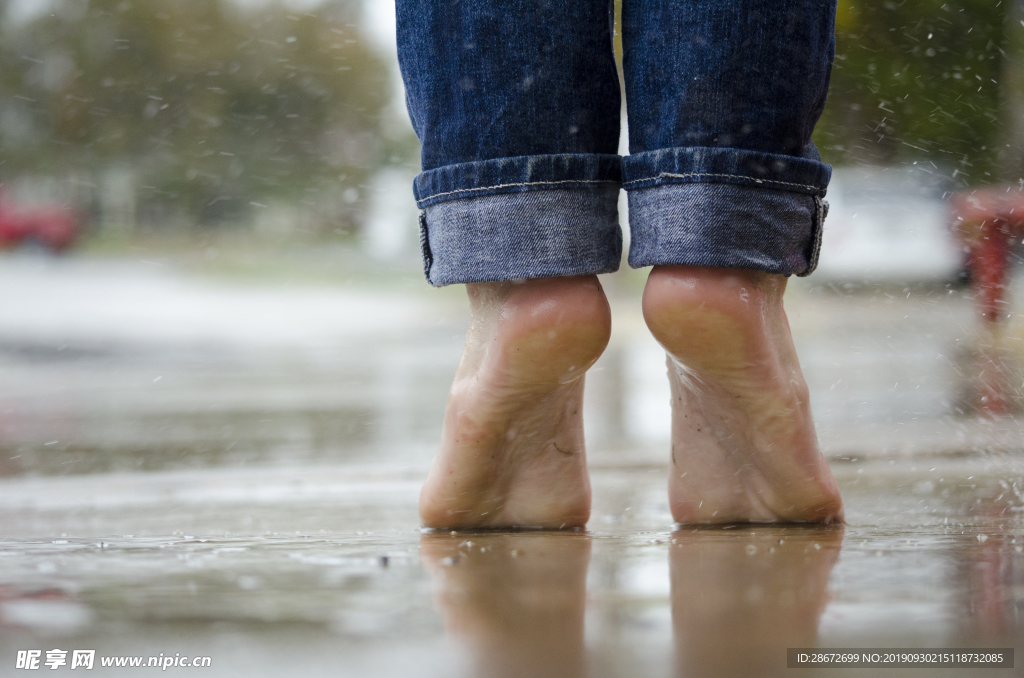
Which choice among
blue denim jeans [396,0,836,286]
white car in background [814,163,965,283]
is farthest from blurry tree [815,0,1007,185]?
blue denim jeans [396,0,836,286]

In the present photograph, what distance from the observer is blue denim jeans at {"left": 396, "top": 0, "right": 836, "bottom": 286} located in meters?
0.75

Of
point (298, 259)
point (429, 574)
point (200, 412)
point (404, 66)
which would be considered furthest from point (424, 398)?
point (298, 259)

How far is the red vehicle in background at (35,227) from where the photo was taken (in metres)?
8.98

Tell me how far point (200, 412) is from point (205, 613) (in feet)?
4.84

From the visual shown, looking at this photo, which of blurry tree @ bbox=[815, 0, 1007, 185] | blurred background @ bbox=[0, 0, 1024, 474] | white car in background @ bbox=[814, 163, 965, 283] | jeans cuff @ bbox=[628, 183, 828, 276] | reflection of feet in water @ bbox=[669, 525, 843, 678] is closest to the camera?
reflection of feet in water @ bbox=[669, 525, 843, 678]

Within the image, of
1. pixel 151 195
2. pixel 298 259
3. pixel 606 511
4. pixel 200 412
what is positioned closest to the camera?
pixel 606 511

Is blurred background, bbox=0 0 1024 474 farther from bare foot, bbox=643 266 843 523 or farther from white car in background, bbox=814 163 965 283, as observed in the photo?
bare foot, bbox=643 266 843 523

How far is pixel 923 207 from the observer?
8828 millimetres

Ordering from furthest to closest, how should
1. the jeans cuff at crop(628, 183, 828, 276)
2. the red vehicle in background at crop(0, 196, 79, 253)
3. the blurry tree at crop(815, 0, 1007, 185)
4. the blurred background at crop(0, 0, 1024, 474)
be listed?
the red vehicle in background at crop(0, 196, 79, 253) → the blurry tree at crop(815, 0, 1007, 185) → the blurred background at crop(0, 0, 1024, 474) → the jeans cuff at crop(628, 183, 828, 276)

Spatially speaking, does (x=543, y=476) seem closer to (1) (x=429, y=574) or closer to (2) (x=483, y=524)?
(2) (x=483, y=524)

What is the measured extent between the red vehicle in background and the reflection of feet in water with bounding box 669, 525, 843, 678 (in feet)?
31.5

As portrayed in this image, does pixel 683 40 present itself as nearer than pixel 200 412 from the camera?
Yes

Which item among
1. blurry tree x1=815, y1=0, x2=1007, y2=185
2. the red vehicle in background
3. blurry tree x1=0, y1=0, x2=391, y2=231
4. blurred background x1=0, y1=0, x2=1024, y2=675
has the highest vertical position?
blurry tree x1=0, y1=0, x2=391, y2=231

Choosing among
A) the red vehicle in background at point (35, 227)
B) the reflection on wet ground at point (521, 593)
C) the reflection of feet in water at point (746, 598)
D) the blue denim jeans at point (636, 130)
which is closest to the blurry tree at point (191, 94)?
the red vehicle in background at point (35, 227)
